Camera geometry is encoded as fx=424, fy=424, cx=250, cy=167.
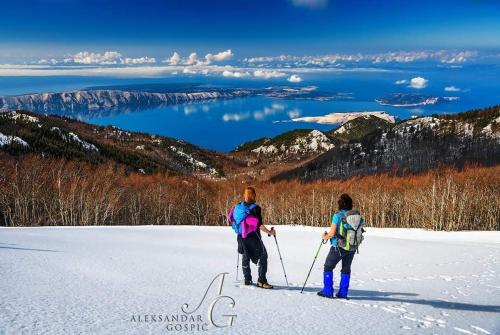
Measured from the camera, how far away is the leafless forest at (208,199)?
173 feet

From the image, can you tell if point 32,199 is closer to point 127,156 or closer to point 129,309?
point 129,309

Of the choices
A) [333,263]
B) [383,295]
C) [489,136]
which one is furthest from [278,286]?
[489,136]

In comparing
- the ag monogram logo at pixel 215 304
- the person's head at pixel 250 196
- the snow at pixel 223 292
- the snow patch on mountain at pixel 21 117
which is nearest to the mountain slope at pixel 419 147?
the snow patch on mountain at pixel 21 117

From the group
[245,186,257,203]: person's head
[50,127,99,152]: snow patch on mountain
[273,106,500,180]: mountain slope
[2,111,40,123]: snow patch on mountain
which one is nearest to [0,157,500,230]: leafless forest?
[245,186,257,203]: person's head

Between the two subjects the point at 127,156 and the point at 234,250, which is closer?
the point at 234,250

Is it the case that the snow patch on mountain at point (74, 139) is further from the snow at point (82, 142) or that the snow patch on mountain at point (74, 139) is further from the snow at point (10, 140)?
the snow at point (10, 140)

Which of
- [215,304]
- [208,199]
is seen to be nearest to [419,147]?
[208,199]

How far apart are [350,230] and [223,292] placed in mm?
2929

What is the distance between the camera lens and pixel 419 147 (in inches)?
5084

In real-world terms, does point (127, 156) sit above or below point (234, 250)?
above

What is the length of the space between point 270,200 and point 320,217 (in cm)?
862

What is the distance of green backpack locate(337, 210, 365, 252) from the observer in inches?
338

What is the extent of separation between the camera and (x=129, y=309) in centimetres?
727

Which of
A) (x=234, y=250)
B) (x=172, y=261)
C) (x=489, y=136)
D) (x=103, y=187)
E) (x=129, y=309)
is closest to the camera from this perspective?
(x=129, y=309)
